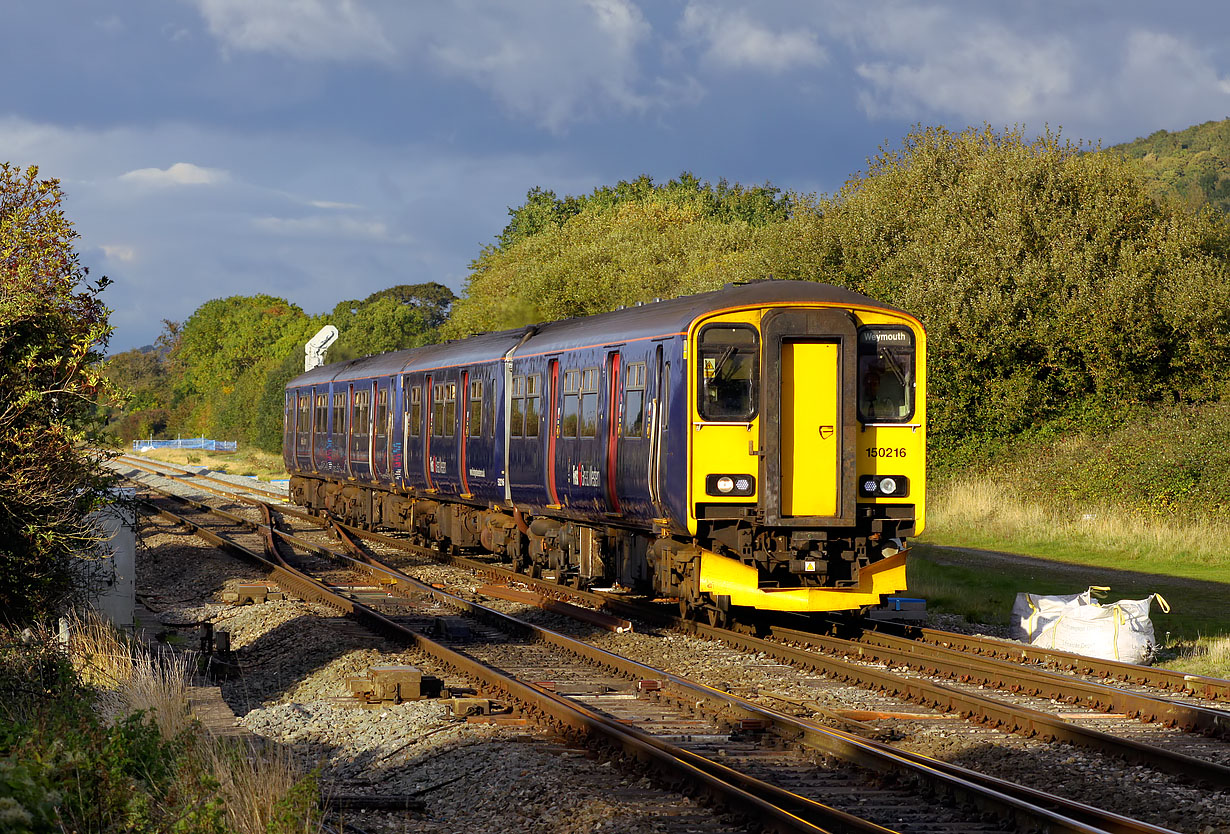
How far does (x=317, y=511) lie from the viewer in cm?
3344

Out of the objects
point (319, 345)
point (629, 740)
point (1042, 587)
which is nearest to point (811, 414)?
point (629, 740)

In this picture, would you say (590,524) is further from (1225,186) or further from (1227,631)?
(1225,186)

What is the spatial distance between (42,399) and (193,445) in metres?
81.6

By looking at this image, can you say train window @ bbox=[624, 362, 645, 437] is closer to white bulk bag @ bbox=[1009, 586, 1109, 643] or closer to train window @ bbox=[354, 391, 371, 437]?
white bulk bag @ bbox=[1009, 586, 1109, 643]

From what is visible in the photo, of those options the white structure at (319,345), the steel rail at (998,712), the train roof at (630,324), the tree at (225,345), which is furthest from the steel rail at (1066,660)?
the tree at (225,345)

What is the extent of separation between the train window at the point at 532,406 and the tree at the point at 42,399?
7.13m

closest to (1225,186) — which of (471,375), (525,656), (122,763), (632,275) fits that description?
(632,275)

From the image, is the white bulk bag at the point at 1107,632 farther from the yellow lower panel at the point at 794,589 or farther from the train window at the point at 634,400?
the train window at the point at 634,400

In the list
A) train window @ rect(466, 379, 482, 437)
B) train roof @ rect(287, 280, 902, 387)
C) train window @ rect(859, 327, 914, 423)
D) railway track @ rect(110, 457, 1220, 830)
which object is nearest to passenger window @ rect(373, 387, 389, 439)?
train roof @ rect(287, 280, 902, 387)

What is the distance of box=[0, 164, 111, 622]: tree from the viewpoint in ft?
35.2

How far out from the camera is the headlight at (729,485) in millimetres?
13117

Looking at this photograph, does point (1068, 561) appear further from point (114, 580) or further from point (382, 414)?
point (114, 580)

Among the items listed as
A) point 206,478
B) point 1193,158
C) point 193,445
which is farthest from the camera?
point 1193,158

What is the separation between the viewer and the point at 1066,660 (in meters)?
12.4
